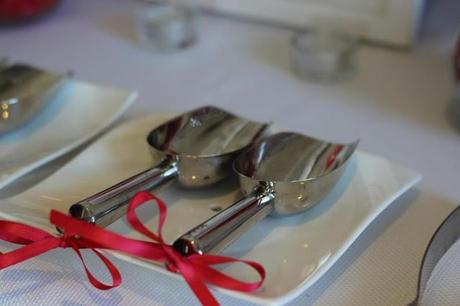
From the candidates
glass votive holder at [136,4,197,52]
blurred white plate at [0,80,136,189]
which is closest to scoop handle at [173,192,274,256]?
blurred white plate at [0,80,136,189]

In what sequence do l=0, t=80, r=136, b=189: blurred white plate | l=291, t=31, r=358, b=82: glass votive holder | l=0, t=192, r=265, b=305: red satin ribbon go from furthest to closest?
l=291, t=31, r=358, b=82: glass votive holder → l=0, t=80, r=136, b=189: blurred white plate → l=0, t=192, r=265, b=305: red satin ribbon

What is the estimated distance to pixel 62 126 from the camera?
19.8 inches

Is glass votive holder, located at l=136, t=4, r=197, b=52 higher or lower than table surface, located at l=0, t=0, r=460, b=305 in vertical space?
higher

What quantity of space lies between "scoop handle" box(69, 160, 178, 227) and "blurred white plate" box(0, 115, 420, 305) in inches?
0.8

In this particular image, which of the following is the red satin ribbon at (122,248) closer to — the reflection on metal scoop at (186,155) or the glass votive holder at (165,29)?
the reflection on metal scoop at (186,155)

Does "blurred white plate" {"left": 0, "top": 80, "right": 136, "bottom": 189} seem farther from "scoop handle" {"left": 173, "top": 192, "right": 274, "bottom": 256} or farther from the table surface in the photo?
"scoop handle" {"left": 173, "top": 192, "right": 274, "bottom": 256}

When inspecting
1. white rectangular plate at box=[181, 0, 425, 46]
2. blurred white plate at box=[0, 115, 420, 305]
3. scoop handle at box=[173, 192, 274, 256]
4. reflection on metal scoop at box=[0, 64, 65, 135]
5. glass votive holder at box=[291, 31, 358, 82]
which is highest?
white rectangular plate at box=[181, 0, 425, 46]

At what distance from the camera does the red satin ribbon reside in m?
0.32

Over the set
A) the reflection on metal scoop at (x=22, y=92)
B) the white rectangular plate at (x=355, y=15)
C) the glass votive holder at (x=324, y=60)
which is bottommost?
the reflection on metal scoop at (x=22, y=92)

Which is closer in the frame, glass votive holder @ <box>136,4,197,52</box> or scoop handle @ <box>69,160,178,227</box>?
scoop handle @ <box>69,160,178,227</box>

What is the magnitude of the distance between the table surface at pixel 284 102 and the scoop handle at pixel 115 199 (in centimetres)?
3

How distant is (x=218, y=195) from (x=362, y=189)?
92mm

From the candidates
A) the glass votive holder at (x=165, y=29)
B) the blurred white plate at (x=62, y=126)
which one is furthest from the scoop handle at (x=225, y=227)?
the glass votive holder at (x=165, y=29)

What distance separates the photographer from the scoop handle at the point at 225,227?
0.32 m
